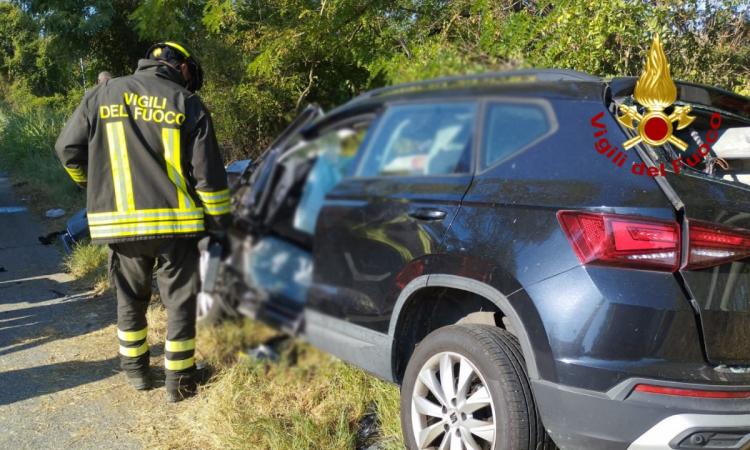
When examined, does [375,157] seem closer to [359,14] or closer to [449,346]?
[359,14]

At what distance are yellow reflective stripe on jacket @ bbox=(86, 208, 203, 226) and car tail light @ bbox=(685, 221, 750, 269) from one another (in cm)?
153

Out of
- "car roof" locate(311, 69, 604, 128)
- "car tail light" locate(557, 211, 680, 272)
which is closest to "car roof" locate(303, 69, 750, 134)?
"car roof" locate(311, 69, 604, 128)

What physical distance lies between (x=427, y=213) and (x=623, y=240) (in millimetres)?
640

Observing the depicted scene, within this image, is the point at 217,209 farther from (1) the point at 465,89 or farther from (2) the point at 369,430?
(2) the point at 369,430

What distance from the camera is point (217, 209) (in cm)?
186

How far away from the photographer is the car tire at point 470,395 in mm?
2170

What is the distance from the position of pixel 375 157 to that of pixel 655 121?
694mm

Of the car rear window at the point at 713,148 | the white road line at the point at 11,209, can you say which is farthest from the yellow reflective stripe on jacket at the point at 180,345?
the white road line at the point at 11,209

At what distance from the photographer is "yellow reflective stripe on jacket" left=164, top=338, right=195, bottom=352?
2.15 metres

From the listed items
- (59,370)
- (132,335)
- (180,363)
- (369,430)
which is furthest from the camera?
(59,370)

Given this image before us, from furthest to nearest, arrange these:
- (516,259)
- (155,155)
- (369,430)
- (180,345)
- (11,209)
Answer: (11,209), (369,430), (180,345), (155,155), (516,259)

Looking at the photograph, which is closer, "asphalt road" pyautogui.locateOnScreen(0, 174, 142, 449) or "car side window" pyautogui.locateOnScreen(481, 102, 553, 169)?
"car side window" pyautogui.locateOnScreen(481, 102, 553, 169)

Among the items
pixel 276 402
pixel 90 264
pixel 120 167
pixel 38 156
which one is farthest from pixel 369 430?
Answer: pixel 38 156

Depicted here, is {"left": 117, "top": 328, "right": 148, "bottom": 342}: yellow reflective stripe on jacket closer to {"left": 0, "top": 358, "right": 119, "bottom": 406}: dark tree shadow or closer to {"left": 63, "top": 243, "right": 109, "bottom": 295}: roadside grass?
{"left": 0, "top": 358, "right": 119, "bottom": 406}: dark tree shadow
